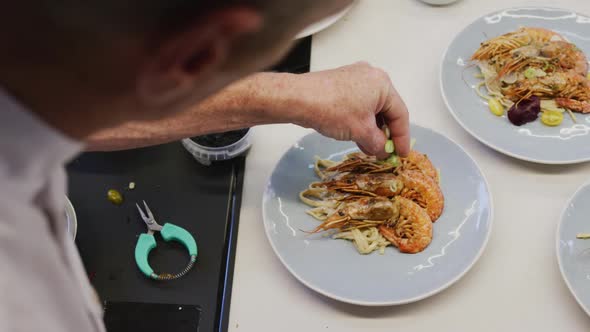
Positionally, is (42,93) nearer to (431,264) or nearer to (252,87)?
(252,87)

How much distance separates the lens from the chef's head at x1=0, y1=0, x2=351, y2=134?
0.41m

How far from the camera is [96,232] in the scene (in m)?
1.50

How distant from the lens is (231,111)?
134cm

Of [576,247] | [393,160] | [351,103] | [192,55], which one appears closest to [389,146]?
[393,160]

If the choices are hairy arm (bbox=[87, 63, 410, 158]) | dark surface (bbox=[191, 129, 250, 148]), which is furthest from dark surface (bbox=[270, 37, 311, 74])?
hairy arm (bbox=[87, 63, 410, 158])

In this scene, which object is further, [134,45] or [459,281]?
[459,281]

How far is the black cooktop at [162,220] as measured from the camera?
1.38 metres

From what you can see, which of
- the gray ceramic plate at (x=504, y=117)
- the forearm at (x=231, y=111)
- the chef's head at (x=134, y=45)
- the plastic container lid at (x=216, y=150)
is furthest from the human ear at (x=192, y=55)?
the gray ceramic plate at (x=504, y=117)

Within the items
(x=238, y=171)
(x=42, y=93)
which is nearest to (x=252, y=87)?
(x=238, y=171)

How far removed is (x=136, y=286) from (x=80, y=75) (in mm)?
1047

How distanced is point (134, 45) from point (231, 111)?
3.01 feet

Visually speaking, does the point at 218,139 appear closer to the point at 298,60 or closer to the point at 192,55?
the point at 298,60

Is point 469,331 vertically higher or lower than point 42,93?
lower

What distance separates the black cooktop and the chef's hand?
328mm
